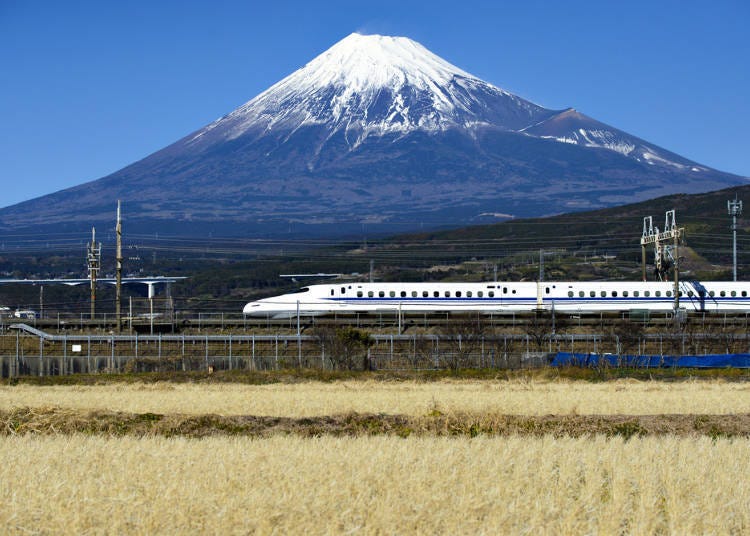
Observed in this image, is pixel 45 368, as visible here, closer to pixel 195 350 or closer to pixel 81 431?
pixel 195 350

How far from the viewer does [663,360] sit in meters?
52.8

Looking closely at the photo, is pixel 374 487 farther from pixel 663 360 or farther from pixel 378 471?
pixel 663 360

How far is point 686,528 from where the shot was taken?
1364 centimetres

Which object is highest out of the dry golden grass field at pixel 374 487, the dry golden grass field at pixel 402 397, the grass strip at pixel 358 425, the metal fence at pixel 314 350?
the dry golden grass field at pixel 374 487

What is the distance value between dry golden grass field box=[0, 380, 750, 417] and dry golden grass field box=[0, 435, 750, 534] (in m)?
7.45

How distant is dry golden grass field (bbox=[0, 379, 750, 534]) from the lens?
45.6ft

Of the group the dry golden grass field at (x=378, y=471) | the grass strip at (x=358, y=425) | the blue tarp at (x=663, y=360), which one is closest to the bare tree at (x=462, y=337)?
the blue tarp at (x=663, y=360)

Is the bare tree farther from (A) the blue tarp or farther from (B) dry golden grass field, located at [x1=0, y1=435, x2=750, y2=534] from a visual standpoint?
(B) dry golden grass field, located at [x1=0, y1=435, x2=750, y2=534]

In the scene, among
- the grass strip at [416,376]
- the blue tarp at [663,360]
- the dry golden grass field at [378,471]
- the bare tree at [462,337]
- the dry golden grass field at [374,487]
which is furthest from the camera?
the bare tree at [462,337]

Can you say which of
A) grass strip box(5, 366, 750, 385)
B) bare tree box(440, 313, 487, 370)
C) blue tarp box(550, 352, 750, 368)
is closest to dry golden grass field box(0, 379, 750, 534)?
grass strip box(5, 366, 750, 385)

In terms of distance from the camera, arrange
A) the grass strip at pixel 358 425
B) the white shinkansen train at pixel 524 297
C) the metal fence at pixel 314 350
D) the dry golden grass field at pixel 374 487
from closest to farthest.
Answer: the dry golden grass field at pixel 374 487 → the grass strip at pixel 358 425 → the metal fence at pixel 314 350 → the white shinkansen train at pixel 524 297

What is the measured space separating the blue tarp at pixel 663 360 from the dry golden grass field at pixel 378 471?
22.1 m

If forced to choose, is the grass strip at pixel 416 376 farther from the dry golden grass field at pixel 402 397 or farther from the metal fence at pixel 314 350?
the metal fence at pixel 314 350

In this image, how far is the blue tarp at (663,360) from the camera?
50312 mm
